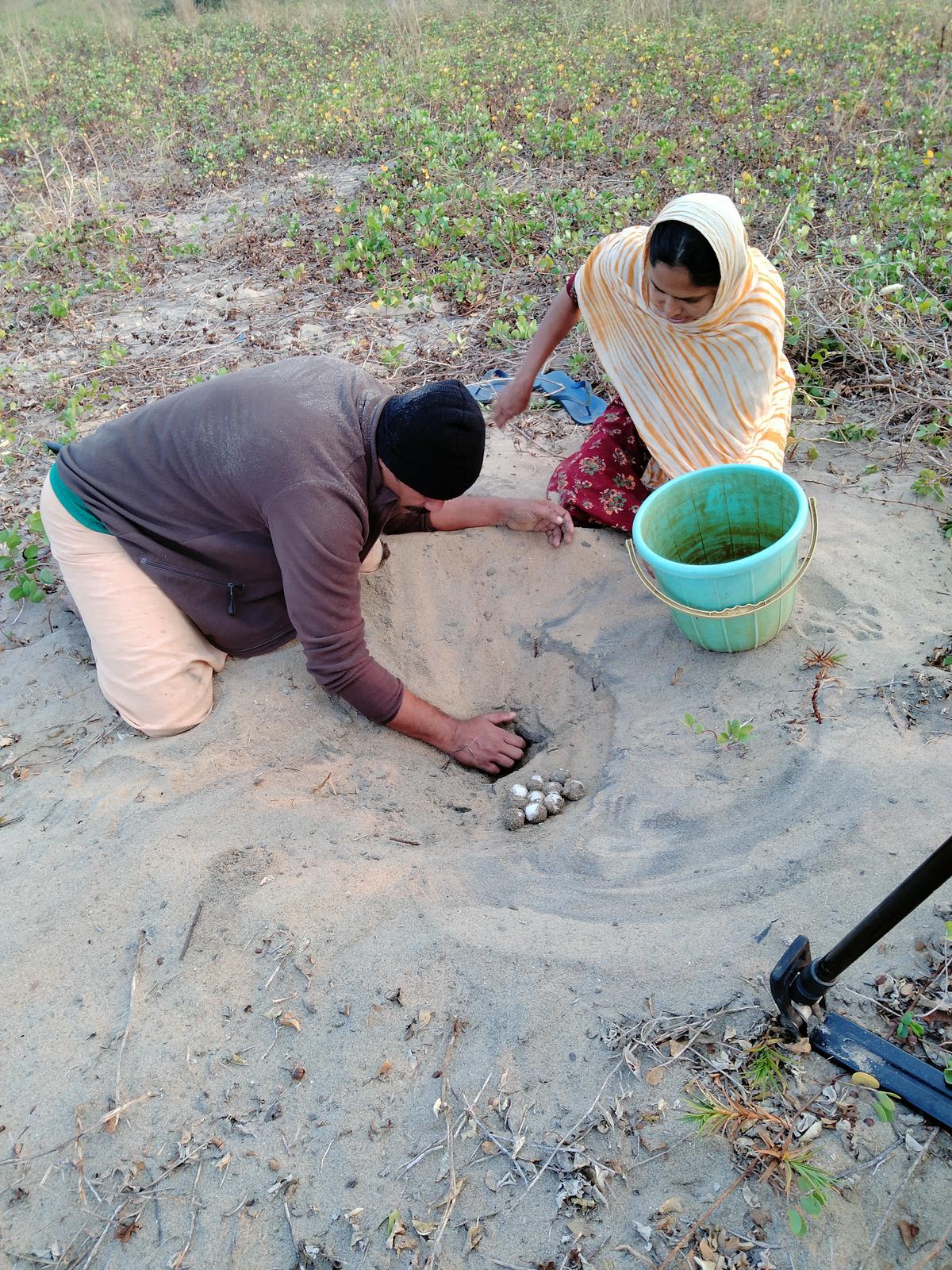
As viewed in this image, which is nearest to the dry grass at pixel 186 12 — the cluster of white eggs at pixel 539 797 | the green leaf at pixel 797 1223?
the cluster of white eggs at pixel 539 797

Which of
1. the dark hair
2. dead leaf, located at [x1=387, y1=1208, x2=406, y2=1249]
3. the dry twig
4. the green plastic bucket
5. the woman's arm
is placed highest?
the dark hair

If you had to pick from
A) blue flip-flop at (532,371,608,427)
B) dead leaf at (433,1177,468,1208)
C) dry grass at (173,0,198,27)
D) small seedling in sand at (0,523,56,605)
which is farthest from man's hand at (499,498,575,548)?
dry grass at (173,0,198,27)

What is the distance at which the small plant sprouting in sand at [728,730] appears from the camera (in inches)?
86.4

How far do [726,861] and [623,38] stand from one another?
29.3ft

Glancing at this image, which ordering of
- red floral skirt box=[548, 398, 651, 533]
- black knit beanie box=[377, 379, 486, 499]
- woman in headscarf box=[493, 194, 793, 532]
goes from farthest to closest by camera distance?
red floral skirt box=[548, 398, 651, 533]
woman in headscarf box=[493, 194, 793, 532]
black knit beanie box=[377, 379, 486, 499]

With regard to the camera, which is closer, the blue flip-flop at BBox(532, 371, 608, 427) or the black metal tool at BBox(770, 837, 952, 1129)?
the black metal tool at BBox(770, 837, 952, 1129)

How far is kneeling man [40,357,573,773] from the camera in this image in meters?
2.20

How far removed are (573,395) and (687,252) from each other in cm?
Result: 159

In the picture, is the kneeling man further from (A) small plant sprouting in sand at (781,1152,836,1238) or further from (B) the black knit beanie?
(A) small plant sprouting in sand at (781,1152,836,1238)

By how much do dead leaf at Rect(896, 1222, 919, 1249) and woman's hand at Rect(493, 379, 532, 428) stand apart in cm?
241

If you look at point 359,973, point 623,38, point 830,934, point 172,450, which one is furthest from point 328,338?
point 623,38

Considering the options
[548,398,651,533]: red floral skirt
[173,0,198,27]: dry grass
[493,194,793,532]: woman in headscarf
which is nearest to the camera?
[493,194,793,532]: woman in headscarf

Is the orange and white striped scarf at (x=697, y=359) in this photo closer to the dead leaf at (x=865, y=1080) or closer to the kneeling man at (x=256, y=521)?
the kneeling man at (x=256, y=521)

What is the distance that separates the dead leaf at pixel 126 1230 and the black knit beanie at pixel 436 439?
1.64 m
